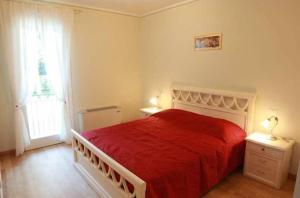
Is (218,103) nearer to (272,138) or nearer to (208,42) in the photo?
(272,138)

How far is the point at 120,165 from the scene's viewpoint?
1883 millimetres

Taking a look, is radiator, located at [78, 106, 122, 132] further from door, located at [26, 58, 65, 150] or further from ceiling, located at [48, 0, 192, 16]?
ceiling, located at [48, 0, 192, 16]

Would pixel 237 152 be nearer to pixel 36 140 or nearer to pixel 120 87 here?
pixel 120 87

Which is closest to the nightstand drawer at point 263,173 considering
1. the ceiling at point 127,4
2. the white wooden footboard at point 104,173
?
the white wooden footboard at point 104,173

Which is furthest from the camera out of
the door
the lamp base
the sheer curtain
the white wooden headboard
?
the door

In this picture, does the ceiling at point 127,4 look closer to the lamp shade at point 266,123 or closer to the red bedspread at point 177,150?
the red bedspread at point 177,150

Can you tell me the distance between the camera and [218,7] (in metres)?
3.06

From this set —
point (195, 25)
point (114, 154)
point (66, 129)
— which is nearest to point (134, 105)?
point (66, 129)

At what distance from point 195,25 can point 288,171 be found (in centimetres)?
264

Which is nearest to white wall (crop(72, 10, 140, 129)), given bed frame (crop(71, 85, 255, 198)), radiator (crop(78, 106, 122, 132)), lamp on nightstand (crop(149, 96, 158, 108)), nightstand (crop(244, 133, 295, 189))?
radiator (crop(78, 106, 122, 132))

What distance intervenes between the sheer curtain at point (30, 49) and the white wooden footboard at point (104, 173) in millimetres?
1186

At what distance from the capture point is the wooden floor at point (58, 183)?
2.31 meters

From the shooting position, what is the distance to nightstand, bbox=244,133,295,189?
235 centimetres

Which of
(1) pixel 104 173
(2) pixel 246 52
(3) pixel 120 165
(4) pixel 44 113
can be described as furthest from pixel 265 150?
(4) pixel 44 113
